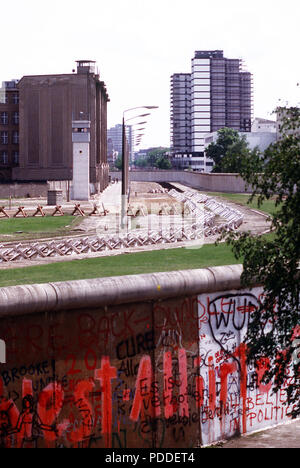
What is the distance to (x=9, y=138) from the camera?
4783 inches

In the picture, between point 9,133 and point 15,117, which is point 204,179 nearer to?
point 9,133

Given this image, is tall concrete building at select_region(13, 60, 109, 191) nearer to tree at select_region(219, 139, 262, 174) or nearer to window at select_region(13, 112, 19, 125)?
window at select_region(13, 112, 19, 125)

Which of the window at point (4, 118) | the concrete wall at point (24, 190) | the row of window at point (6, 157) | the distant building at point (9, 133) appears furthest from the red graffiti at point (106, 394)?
the window at point (4, 118)

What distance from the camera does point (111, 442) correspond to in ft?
37.9

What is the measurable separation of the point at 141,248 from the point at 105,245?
1.76 metres

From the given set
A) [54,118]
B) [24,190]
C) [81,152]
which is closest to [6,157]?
[54,118]

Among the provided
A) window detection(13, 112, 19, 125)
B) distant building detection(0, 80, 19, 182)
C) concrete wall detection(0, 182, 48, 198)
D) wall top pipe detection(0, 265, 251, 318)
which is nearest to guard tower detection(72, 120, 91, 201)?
concrete wall detection(0, 182, 48, 198)

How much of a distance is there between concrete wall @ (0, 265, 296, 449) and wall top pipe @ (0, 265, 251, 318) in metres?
Answer: 0.02

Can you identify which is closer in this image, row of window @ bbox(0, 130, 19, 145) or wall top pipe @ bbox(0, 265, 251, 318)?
wall top pipe @ bbox(0, 265, 251, 318)

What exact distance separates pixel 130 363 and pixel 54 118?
101512mm

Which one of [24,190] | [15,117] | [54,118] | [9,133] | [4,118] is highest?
[15,117]

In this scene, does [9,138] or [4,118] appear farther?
[4,118]

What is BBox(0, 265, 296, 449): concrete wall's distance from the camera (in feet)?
34.8
